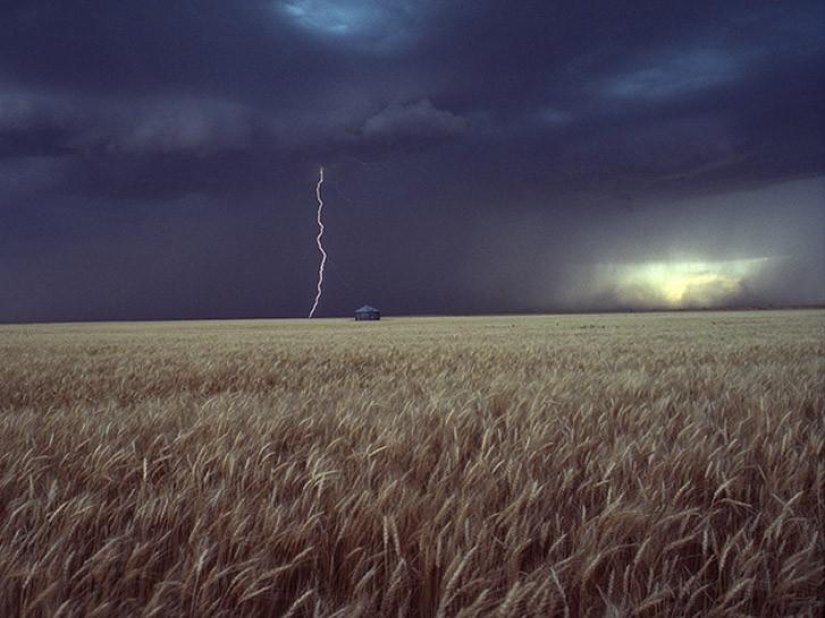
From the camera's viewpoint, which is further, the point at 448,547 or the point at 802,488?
the point at 802,488

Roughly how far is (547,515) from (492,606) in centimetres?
61

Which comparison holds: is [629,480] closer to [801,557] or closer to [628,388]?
[801,557]

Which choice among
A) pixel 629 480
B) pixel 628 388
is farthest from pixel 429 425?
pixel 628 388

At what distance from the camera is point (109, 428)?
9.97 feet

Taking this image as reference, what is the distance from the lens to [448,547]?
59.2 inches

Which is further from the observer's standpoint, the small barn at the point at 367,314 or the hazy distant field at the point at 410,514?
the small barn at the point at 367,314

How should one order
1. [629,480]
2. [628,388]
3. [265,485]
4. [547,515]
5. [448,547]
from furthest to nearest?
1. [628,388]
2. [629,480]
3. [265,485]
4. [547,515]
5. [448,547]

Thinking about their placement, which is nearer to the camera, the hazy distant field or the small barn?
the hazy distant field

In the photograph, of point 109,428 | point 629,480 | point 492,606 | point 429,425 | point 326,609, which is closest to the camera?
point 326,609

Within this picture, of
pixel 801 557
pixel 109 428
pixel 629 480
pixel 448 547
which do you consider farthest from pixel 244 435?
pixel 801 557

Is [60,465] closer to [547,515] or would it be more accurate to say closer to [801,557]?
[547,515]

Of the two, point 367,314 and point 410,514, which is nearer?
point 410,514

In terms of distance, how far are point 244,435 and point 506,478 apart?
168cm

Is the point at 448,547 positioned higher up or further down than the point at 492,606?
higher up
